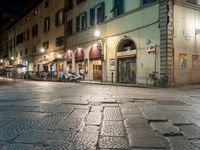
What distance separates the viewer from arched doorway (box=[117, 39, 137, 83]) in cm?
2494

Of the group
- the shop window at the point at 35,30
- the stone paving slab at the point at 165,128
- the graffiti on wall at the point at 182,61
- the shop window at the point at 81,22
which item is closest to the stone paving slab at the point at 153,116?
the stone paving slab at the point at 165,128

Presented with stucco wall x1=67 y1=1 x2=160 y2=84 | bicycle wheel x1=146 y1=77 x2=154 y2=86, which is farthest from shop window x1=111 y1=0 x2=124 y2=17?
bicycle wheel x1=146 y1=77 x2=154 y2=86

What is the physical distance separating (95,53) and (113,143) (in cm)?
2621

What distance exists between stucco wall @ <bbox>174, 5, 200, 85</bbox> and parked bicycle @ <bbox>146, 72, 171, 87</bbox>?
1.03 m

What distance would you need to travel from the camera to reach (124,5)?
2584 cm

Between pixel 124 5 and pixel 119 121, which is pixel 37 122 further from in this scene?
pixel 124 5

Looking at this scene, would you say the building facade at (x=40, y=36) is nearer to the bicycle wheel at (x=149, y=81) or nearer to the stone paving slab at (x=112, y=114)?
the bicycle wheel at (x=149, y=81)

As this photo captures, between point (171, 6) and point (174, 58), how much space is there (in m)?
3.68

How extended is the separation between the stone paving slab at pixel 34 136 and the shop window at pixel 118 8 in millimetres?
22084

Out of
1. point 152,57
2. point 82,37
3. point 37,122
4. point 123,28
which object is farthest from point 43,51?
point 37,122

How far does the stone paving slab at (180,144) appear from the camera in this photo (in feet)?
14.4

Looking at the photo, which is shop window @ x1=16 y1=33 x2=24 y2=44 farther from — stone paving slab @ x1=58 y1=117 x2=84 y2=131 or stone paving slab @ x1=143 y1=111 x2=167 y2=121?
stone paving slab @ x1=58 y1=117 x2=84 y2=131

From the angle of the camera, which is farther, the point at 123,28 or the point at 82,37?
the point at 82,37

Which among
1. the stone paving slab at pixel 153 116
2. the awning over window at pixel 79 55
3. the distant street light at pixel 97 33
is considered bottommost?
the stone paving slab at pixel 153 116
